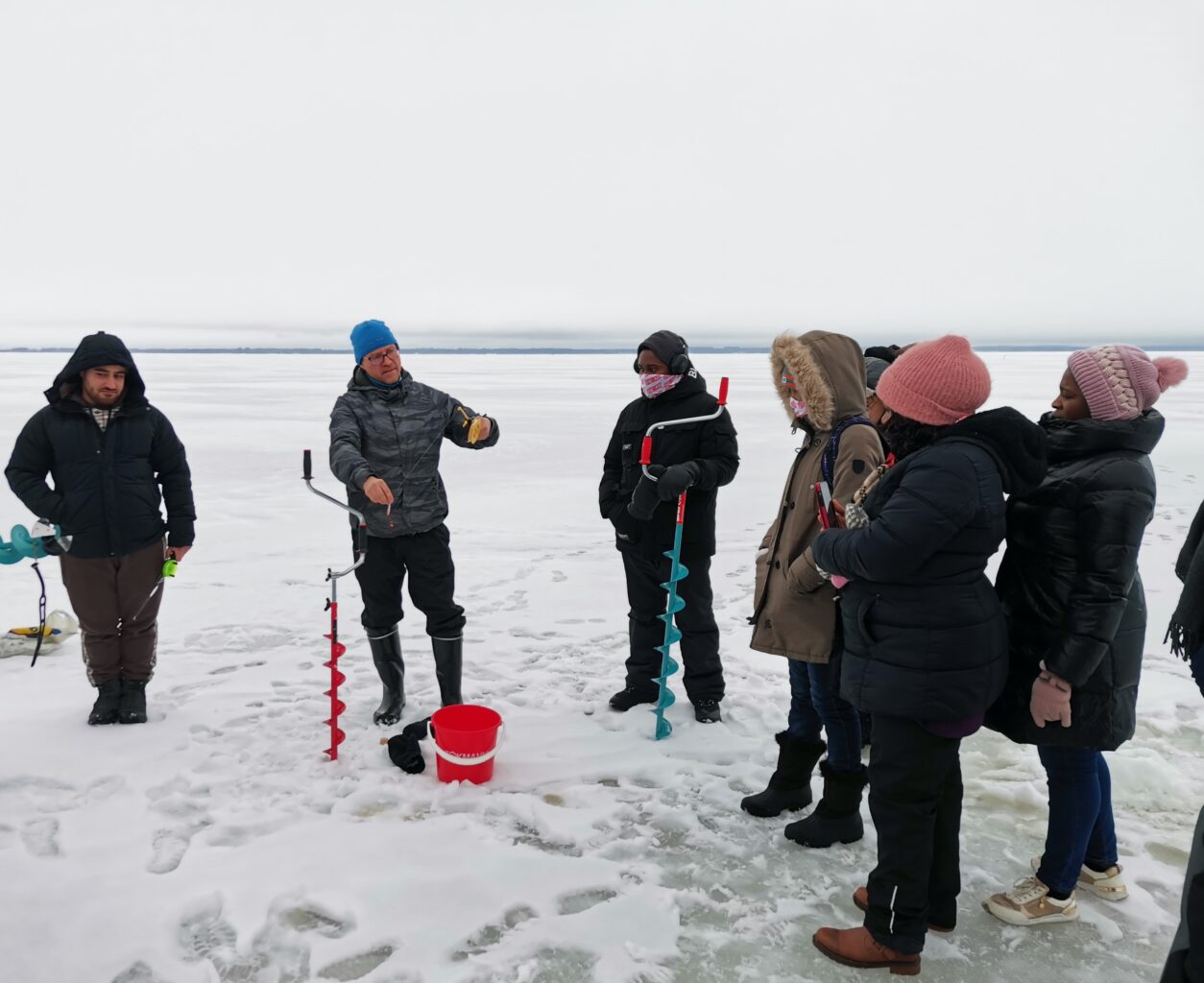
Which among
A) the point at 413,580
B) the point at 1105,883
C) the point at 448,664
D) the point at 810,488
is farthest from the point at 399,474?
the point at 1105,883

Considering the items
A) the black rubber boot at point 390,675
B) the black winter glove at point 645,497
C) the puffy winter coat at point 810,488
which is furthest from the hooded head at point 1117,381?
the black rubber boot at point 390,675

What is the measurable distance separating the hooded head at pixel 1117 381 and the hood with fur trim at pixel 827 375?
85 cm

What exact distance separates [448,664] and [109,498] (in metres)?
1.87

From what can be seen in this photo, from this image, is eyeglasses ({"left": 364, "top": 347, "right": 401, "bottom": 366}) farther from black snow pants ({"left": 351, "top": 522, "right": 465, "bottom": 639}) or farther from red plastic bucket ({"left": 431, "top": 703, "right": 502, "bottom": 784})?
red plastic bucket ({"left": 431, "top": 703, "right": 502, "bottom": 784})

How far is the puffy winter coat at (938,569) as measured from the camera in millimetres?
2096

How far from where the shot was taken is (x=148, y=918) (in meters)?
2.58

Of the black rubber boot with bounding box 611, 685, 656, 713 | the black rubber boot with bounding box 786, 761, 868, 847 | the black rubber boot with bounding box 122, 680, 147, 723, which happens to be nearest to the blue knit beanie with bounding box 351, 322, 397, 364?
the black rubber boot with bounding box 122, 680, 147, 723

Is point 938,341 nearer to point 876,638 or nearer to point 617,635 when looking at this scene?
point 876,638

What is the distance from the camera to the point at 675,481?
3.76m

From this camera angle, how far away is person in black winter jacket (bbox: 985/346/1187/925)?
2188 millimetres

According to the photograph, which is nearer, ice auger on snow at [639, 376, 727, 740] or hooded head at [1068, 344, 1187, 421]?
hooded head at [1068, 344, 1187, 421]

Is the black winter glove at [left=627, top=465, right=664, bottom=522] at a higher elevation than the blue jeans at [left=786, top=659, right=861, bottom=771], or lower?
higher

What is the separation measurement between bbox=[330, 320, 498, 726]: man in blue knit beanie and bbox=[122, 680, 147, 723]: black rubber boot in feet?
4.05

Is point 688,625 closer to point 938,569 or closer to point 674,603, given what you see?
point 674,603
